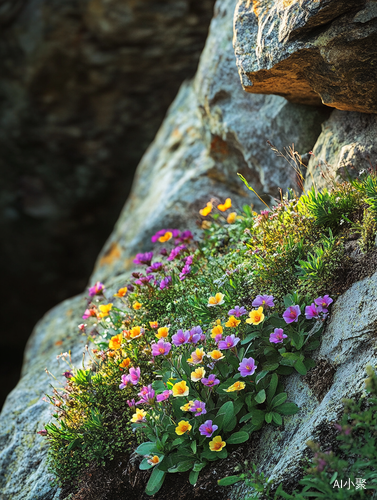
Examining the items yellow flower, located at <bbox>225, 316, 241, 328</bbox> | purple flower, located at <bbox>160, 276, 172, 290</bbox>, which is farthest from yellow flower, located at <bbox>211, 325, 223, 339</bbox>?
purple flower, located at <bbox>160, 276, 172, 290</bbox>

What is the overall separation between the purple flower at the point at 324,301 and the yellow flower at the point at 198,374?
0.70m

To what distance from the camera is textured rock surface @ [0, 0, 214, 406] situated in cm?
749

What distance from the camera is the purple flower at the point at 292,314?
85.4 inches

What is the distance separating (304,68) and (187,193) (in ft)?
6.66

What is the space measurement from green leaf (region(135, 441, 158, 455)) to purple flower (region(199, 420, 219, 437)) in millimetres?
302

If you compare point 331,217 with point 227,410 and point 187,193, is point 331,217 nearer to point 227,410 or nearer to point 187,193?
point 227,410

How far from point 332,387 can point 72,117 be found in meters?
8.10

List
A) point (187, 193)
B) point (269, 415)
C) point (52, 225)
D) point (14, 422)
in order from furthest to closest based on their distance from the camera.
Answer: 1. point (52, 225)
2. point (187, 193)
3. point (14, 422)
4. point (269, 415)

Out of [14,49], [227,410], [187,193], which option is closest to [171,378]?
[227,410]

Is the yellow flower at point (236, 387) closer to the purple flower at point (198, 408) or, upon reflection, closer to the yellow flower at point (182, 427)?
the purple flower at point (198, 408)

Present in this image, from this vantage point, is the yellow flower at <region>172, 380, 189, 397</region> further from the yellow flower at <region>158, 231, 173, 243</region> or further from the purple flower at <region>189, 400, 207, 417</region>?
the yellow flower at <region>158, 231, 173, 243</region>

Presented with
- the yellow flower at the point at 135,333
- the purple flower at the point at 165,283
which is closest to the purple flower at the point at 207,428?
the yellow flower at the point at 135,333

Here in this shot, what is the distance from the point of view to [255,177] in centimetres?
385

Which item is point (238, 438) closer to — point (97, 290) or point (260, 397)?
point (260, 397)
